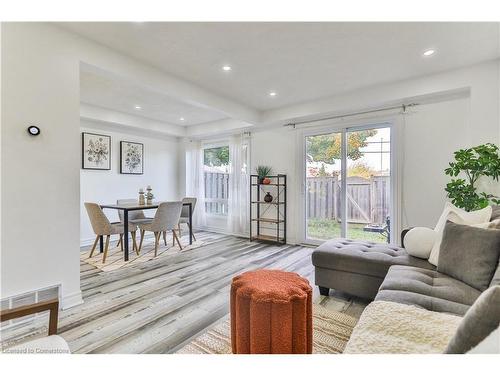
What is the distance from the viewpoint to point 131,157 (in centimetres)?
528

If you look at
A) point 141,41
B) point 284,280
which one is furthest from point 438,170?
point 141,41

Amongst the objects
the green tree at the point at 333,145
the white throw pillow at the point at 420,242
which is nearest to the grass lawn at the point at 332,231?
the green tree at the point at 333,145

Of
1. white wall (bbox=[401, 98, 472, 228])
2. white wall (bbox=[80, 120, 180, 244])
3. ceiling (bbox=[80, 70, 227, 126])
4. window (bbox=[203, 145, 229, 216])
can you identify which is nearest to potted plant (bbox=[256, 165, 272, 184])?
window (bbox=[203, 145, 229, 216])

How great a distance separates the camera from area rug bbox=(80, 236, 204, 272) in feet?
11.2

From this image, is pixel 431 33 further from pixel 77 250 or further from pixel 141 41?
pixel 77 250

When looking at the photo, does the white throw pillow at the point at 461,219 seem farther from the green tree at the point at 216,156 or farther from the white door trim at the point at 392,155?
the green tree at the point at 216,156

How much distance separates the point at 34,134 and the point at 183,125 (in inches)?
160

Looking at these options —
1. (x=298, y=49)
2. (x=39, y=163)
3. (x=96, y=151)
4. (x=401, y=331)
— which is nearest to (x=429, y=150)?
(x=298, y=49)

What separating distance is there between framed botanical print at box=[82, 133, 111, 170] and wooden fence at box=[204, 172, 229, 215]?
2.23 m

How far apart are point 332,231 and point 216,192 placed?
9.62ft

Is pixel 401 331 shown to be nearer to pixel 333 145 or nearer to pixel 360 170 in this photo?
pixel 360 170

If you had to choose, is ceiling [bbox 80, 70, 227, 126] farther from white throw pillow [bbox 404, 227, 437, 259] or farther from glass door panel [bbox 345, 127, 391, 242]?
white throw pillow [bbox 404, 227, 437, 259]

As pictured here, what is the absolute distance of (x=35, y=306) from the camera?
45.9 inches
